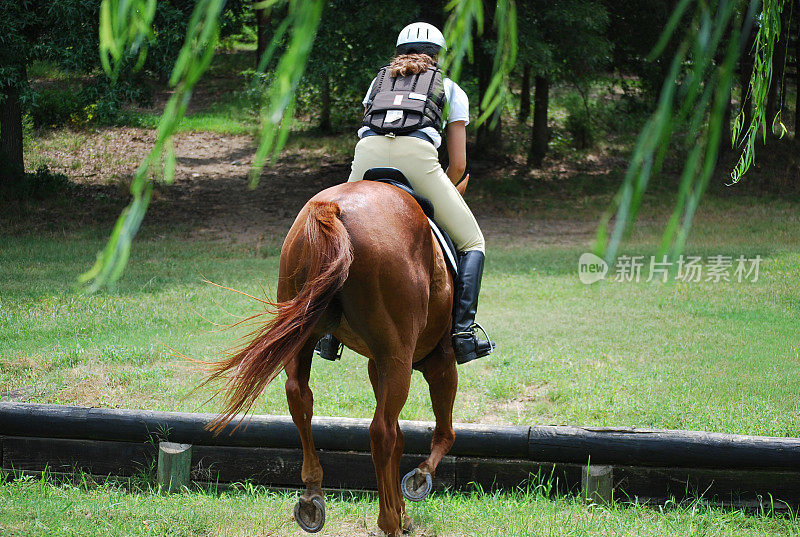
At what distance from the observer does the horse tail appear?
3096mm

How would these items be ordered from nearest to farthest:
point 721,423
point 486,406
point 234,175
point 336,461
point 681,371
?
point 336,461
point 721,423
point 486,406
point 681,371
point 234,175

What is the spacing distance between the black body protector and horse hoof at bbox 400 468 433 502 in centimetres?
176

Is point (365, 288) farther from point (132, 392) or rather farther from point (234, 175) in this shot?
point (234, 175)

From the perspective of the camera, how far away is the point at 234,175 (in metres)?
18.8

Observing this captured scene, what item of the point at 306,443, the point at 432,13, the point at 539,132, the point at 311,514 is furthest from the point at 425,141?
the point at 539,132

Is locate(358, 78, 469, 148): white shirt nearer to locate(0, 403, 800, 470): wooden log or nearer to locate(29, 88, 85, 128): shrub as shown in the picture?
locate(0, 403, 800, 470): wooden log

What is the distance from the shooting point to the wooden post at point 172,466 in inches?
166

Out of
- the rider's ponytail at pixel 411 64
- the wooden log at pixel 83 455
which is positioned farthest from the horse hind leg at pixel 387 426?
the wooden log at pixel 83 455

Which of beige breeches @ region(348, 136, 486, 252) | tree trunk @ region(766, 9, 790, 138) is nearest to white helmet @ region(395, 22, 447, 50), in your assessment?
beige breeches @ region(348, 136, 486, 252)

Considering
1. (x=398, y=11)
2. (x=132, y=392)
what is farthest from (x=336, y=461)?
(x=398, y=11)

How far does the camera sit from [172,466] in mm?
4223

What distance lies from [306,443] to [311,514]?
12.7 inches

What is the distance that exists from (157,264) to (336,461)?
7.84 m

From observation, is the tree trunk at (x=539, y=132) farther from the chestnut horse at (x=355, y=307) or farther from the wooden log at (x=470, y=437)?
the chestnut horse at (x=355, y=307)
